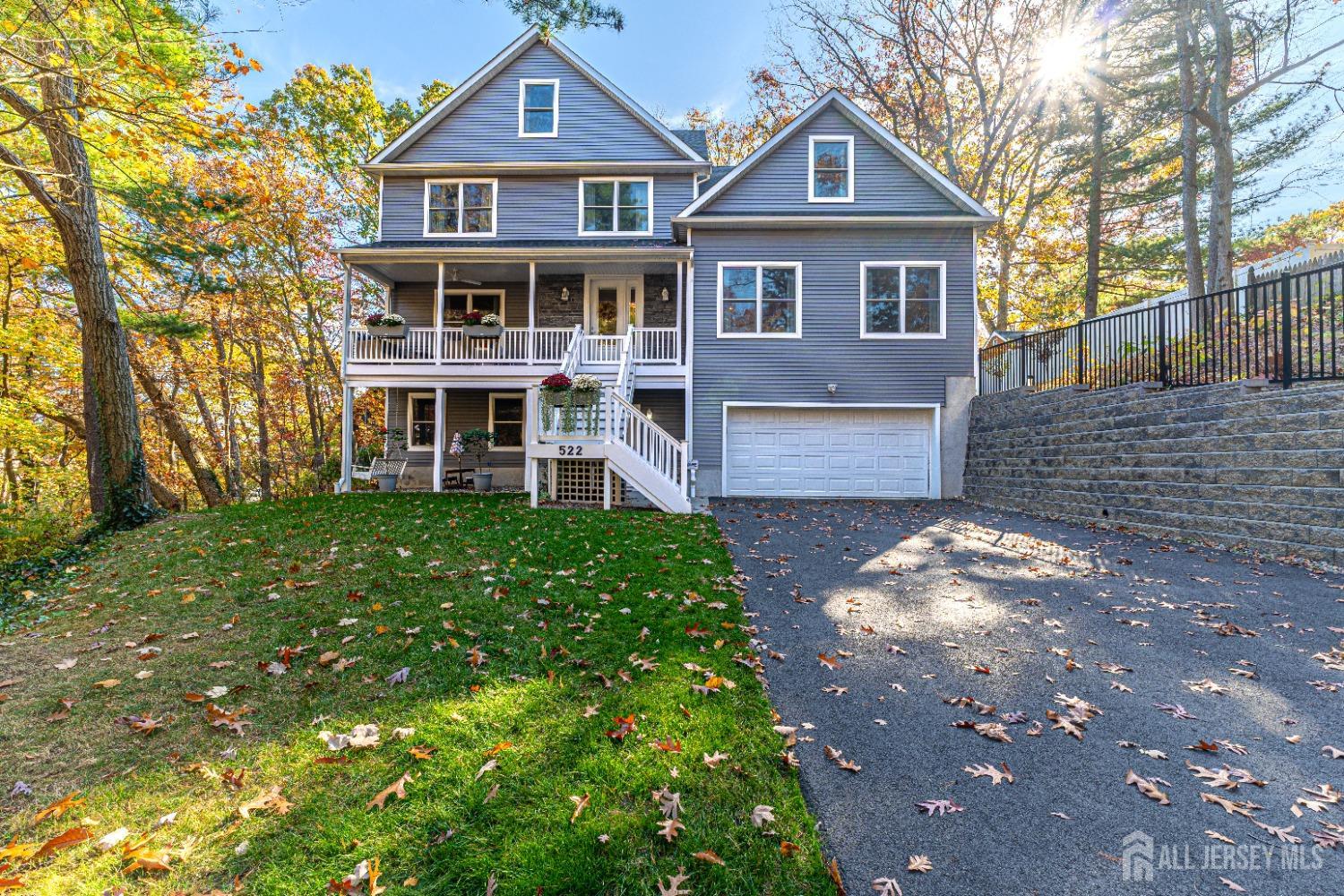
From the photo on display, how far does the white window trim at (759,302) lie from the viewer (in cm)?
1303

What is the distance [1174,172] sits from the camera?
19578mm

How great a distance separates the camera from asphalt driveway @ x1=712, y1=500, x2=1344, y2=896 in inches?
89.8

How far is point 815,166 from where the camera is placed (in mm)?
13273

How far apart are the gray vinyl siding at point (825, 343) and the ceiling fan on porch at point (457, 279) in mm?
6091

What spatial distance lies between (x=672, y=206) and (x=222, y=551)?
12.1 meters

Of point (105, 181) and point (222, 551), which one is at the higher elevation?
point (105, 181)

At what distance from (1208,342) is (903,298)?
5855 millimetres

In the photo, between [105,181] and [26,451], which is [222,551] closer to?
[105,181]

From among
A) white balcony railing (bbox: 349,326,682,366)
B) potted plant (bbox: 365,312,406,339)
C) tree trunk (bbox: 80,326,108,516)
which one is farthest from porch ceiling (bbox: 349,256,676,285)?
tree trunk (bbox: 80,326,108,516)

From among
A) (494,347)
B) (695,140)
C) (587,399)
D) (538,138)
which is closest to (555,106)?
(538,138)

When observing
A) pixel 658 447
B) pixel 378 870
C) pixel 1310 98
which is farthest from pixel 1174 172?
pixel 378 870

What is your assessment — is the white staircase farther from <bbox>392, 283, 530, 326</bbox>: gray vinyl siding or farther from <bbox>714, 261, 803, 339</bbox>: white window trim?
<bbox>392, 283, 530, 326</bbox>: gray vinyl siding

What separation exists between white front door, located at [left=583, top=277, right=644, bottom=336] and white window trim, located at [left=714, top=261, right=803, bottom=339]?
2374mm

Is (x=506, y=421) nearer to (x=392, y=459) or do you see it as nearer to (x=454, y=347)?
(x=454, y=347)
